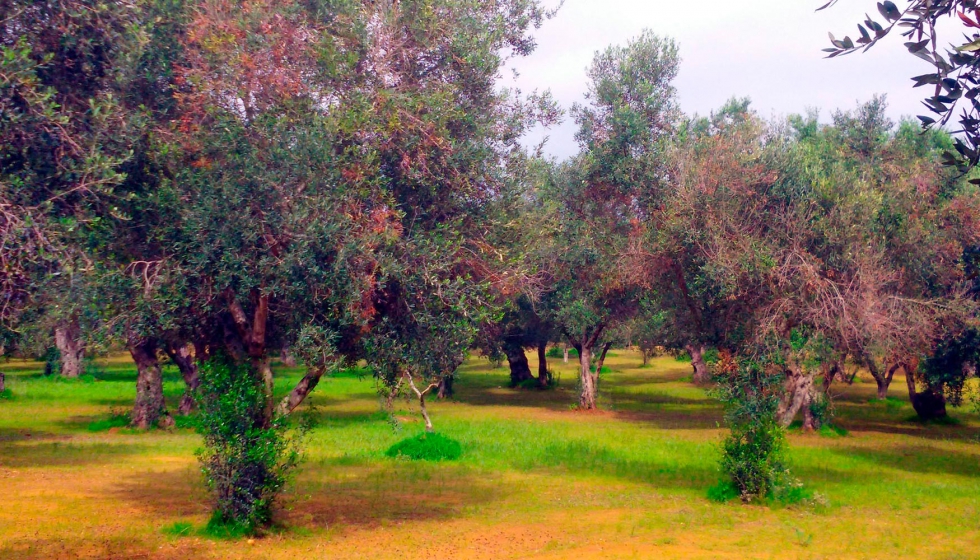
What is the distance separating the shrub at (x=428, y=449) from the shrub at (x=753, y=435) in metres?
7.34

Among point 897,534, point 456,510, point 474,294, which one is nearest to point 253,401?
point 474,294

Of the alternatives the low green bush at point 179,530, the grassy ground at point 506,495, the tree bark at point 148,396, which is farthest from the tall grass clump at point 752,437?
the tree bark at point 148,396

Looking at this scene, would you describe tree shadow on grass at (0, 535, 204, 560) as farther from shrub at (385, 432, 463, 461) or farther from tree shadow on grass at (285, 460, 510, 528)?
shrub at (385, 432, 463, 461)

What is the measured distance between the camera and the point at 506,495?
1588 cm

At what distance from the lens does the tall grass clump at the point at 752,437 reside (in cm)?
1509

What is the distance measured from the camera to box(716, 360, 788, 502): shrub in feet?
49.5

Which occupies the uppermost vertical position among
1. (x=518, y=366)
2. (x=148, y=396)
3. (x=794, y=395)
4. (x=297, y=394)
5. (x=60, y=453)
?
(x=297, y=394)

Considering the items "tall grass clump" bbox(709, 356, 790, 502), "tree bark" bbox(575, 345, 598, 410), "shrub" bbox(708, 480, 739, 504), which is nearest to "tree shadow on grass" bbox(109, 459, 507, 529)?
"shrub" bbox(708, 480, 739, 504)

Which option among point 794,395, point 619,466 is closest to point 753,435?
point 619,466

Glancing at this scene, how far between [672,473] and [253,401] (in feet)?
35.6

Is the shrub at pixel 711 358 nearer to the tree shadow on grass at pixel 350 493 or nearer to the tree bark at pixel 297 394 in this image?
the tree shadow on grass at pixel 350 493

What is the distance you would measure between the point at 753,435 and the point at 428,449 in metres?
8.49

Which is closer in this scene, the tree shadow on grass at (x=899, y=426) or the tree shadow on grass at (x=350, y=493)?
the tree shadow on grass at (x=350, y=493)

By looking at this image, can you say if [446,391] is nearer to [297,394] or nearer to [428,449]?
[428,449]
